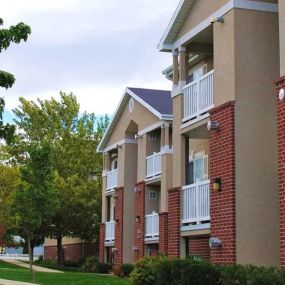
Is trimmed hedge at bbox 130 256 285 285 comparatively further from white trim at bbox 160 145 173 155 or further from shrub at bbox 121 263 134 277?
shrub at bbox 121 263 134 277

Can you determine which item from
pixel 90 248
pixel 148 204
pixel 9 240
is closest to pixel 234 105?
pixel 148 204

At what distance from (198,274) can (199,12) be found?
27.8 ft

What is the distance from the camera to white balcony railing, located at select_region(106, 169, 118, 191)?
117ft

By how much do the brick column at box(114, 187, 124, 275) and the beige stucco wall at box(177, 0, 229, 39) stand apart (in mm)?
15098

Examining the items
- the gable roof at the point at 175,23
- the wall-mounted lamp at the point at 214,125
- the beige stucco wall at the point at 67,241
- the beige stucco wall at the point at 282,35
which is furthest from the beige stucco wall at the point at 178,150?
the beige stucco wall at the point at 67,241

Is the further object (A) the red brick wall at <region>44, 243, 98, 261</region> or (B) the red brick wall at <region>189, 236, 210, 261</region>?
(A) the red brick wall at <region>44, 243, 98, 261</region>

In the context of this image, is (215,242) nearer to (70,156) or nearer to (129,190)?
(129,190)

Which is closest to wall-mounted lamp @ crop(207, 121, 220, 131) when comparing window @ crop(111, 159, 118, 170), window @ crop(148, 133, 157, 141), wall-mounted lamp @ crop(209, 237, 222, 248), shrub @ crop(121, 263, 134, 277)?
wall-mounted lamp @ crop(209, 237, 222, 248)

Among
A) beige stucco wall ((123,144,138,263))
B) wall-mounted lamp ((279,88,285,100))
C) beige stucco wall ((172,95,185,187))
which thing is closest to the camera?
wall-mounted lamp ((279,88,285,100))

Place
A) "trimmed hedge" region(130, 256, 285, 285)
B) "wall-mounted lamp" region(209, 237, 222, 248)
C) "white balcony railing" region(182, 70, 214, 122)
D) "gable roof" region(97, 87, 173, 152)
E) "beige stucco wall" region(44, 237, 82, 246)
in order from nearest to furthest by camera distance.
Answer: "trimmed hedge" region(130, 256, 285, 285)
"wall-mounted lamp" region(209, 237, 222, 248)
"white balcony railing" region(182, 70, 214, 122)
"gable roof" region(97, 87, 173, 152)
"beige stucco wall" region(44, 237, 82, 246)

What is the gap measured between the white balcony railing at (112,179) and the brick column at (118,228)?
1164 millimetres

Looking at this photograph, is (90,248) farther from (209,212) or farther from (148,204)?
(209,212)

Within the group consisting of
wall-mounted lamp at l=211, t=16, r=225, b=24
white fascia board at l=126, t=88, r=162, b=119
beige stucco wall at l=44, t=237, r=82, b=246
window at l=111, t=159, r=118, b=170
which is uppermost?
white fascia board at l=126, t=88, r=162, b=119

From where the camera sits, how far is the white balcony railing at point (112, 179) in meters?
35.8
